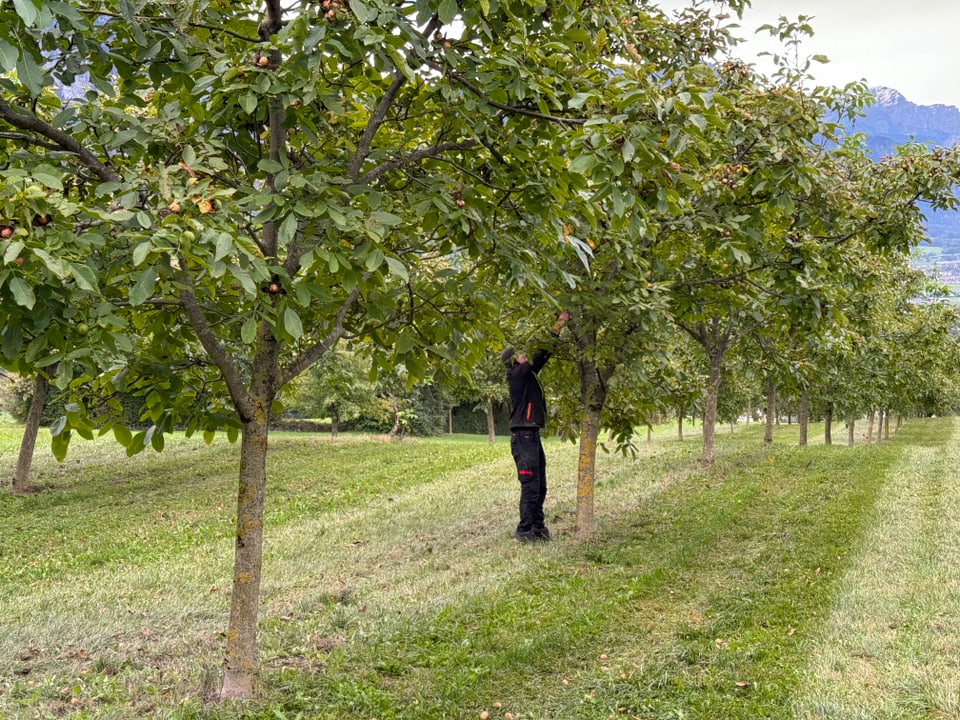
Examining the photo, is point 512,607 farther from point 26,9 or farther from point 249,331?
point 26,9

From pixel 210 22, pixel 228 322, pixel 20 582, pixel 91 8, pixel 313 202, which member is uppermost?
pixel 210 22

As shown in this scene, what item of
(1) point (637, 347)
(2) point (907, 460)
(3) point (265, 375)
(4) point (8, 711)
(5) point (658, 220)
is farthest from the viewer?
(2) point (907, 460)

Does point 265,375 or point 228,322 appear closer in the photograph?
point 228,322

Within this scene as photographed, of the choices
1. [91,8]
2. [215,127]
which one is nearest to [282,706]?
[215,127]

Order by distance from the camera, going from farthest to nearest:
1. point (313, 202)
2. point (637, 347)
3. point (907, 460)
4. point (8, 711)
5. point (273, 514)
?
point (907, 460), point (273, 514), point (637, 347), point (8, 711), point (313, 202)

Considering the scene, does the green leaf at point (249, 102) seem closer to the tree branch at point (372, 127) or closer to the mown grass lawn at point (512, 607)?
the tree branch at point (372, 127)

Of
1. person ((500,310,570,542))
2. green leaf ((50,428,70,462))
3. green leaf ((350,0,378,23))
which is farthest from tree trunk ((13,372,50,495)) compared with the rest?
green leaf ((350,0,378,23))

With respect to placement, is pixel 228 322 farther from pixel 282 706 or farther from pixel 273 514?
pixel 273 514

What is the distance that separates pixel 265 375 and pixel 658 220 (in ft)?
14.3

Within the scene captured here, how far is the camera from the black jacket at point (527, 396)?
28.2 ft

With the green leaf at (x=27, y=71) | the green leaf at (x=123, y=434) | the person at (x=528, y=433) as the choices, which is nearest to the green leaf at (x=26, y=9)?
the green leaf at (x=27, y=71)

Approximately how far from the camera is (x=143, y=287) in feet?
9.56

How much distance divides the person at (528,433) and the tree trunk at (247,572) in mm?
4451

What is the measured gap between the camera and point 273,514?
12039 mm
